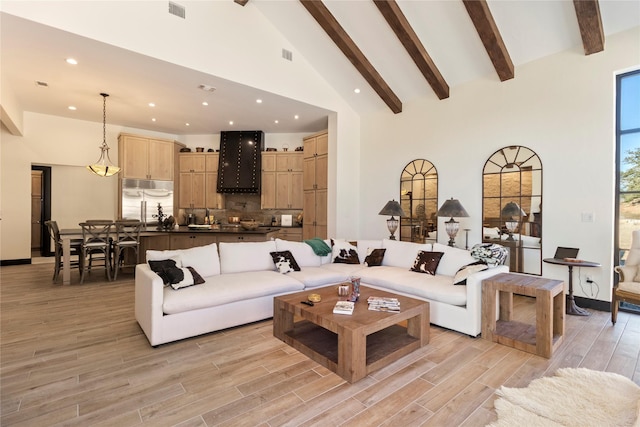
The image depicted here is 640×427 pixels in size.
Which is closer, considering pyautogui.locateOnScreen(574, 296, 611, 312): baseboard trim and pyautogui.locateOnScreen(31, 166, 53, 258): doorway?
pyautogui.locateOnScreen(574, 296, 611, 312): baseboard trim

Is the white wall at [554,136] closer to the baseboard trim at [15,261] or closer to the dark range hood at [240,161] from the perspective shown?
the dark range hood at [240,161]

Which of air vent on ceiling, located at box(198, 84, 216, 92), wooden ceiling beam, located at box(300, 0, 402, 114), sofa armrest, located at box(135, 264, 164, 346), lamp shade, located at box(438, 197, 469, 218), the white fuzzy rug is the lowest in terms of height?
the white fuzzy rug

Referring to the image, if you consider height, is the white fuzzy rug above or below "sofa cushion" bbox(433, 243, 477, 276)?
below

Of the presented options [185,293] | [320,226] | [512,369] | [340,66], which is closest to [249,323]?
[185,293]

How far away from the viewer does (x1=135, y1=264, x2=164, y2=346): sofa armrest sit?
2.82 metres

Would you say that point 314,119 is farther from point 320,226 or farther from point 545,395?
point 545,395

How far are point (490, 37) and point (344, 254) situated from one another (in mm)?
3585

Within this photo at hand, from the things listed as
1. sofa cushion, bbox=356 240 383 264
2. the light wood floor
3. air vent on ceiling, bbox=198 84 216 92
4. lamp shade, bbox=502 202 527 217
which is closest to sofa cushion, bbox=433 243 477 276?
the light wood floor

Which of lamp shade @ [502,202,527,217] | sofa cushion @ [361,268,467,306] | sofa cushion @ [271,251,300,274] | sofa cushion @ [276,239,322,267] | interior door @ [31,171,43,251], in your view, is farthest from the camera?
interior door @ [31,171,43,251]

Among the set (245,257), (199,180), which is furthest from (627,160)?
(199,180)

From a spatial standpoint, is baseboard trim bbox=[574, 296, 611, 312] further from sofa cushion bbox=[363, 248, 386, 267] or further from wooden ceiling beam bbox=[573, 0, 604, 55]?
wooden ceiling beam bbox=[573, 0, 604, 55]

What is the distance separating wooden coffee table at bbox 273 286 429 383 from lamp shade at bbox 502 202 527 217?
272 centimetres

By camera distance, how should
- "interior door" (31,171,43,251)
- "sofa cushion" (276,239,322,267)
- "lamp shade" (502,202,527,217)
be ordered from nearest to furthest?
"sofa cushion" (276,239,322,267)
"lamp shade" (502,202,527,217)
"interior door" (31,171,43,251)

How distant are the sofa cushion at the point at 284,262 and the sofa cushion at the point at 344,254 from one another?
0.80 metres
